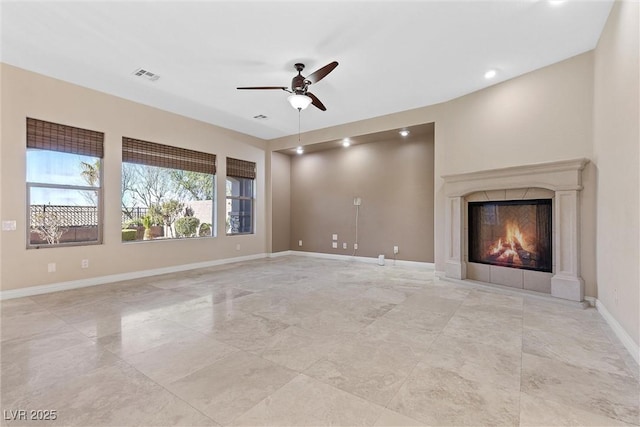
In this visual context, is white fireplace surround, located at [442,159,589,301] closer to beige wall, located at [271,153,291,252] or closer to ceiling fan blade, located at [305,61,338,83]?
ceiling fan blade, located at [305,61,338,83]

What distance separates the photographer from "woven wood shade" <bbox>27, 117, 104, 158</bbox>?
4145mm

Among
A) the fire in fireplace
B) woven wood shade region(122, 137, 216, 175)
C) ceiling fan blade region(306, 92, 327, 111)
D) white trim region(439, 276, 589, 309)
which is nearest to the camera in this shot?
white trim region(439, 276, 589, 309)

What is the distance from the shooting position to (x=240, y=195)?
291 inches

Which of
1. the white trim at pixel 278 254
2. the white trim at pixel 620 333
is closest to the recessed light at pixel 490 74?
the white trim at pixel 620 333

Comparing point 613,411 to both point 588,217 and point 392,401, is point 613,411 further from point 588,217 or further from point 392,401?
point 588,217

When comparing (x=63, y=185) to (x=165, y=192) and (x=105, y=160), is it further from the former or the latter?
(x=165, y=192)

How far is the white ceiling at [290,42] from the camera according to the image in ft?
9.71

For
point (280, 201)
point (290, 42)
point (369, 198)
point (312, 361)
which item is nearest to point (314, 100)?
point (290, 42)

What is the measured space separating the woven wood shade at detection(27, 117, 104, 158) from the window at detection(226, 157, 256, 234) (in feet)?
8.67

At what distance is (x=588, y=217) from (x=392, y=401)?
148 inches

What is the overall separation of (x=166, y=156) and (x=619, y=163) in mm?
6693

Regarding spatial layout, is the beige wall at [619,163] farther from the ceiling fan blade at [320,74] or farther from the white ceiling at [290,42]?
the ceiling fan blade at [320,74]

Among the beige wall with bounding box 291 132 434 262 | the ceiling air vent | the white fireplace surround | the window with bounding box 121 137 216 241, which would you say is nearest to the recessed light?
the white fireplace surround

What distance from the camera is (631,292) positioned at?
250 cm
